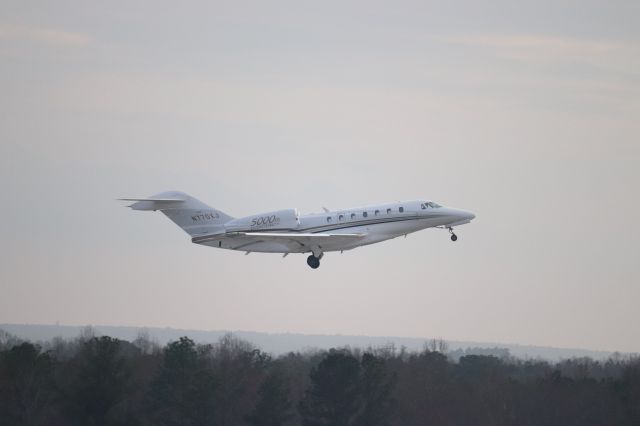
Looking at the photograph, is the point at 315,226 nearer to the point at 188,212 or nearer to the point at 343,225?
the point at 343,225

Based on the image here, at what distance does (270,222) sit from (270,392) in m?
12.1

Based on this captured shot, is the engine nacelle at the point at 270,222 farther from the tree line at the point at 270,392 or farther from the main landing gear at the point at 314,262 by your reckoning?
the tree line at the point at 270,392

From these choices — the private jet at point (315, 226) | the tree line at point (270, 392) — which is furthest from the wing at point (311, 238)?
the tree line at point (270, 392)

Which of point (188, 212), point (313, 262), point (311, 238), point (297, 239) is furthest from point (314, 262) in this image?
point (188, 212)

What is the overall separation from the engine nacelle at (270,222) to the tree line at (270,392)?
10.7m

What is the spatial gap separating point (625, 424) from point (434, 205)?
27684 mm

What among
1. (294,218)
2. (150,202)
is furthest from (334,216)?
(150,202)

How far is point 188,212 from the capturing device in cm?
7994

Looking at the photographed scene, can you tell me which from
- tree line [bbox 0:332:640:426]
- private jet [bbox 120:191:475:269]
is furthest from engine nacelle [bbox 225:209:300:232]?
tree line [bbox 0:332:640:426]

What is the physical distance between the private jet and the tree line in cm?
915

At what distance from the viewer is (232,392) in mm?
91062

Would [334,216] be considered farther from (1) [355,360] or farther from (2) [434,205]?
A: (1) [355,360]

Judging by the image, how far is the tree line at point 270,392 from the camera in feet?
253

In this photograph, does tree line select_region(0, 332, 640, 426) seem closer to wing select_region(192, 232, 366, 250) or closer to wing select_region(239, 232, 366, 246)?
wing select_region(192, 232, 366, 250)
